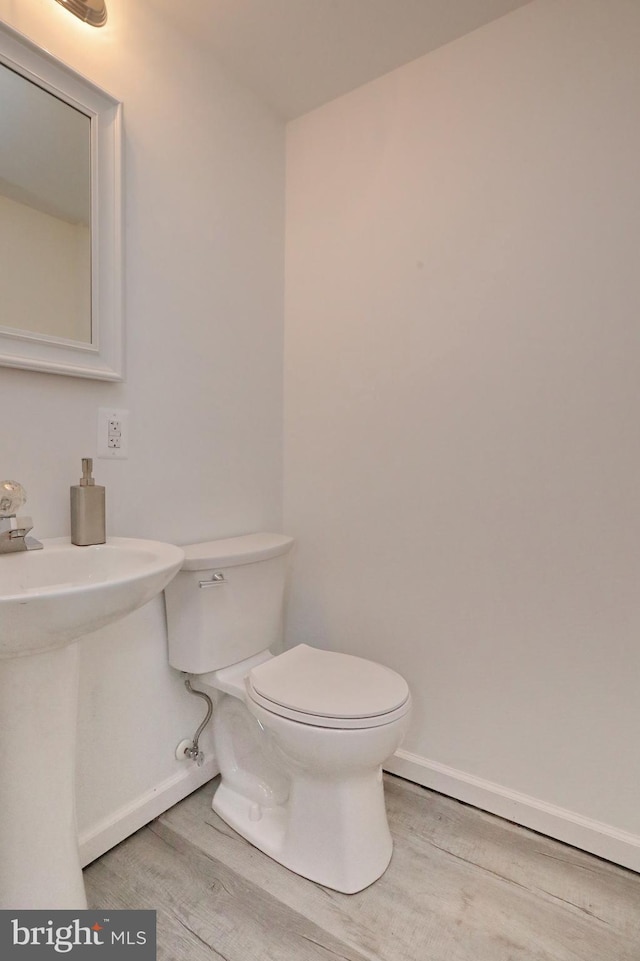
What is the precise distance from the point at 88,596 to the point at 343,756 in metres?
0.68

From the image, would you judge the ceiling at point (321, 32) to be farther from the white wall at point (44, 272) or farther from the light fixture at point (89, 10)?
the white wall at point (44, 272)

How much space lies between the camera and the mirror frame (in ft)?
3.51

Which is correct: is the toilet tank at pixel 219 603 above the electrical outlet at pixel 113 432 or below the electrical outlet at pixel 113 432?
below

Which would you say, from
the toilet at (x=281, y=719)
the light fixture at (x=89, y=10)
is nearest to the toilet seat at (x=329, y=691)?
the toilet at (x=281, y=719)

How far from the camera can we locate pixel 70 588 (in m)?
0.70

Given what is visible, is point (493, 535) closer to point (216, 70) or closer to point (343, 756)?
point (343, 756)

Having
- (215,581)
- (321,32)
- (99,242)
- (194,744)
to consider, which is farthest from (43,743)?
(321,32)

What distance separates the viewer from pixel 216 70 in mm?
1473

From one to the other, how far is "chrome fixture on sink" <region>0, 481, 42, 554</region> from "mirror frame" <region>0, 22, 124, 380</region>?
28 cm

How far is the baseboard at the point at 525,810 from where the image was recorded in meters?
1.20

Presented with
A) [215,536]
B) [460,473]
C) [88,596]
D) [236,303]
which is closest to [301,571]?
[215,536]

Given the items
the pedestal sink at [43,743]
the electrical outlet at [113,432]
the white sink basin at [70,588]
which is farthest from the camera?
the electrical outlet at [113,432]

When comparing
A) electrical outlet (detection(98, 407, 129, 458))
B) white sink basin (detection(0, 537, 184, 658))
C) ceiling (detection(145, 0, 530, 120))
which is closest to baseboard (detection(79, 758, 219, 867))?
white sink basin (detection(0, 537, 184, 658))

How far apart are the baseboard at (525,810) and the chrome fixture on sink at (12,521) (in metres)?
1.27
